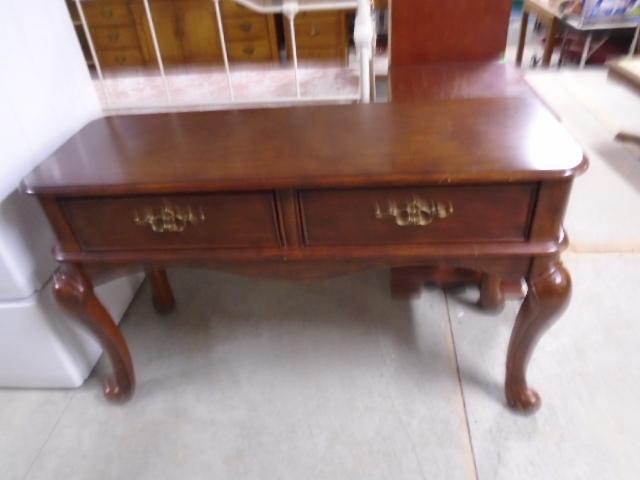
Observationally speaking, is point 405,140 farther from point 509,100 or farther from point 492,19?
point 492,19

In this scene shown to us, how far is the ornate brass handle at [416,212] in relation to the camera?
2.76 feet

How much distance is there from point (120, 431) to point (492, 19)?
176cm

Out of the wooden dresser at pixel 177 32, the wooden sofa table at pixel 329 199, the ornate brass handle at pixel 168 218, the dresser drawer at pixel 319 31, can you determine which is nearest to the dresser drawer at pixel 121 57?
the wooden dresser at pixel 177 32

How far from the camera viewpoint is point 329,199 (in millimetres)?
853

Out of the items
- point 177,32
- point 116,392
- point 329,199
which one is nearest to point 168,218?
point 329,199

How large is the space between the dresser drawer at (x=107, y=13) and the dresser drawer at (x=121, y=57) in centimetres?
20

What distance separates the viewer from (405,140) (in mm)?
922

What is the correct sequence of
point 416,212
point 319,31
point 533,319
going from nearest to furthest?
point 416,212 < point 533,319 < point 319,31

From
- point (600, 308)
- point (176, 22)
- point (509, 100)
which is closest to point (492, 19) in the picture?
point (509, 100)

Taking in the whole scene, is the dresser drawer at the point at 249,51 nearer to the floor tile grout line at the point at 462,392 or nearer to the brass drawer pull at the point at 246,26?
the brass drawer pull at the point at 246,26

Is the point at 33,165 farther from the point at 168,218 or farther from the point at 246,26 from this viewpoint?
the point at 246,26

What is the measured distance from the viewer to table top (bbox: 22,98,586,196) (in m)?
0.81

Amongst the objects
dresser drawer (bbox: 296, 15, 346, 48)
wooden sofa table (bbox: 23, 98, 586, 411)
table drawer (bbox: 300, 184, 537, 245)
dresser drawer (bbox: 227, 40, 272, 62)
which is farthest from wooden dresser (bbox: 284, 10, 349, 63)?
table drawer (bbox: 300, 184, 537, 245)

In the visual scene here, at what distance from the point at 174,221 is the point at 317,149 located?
0.30 m
